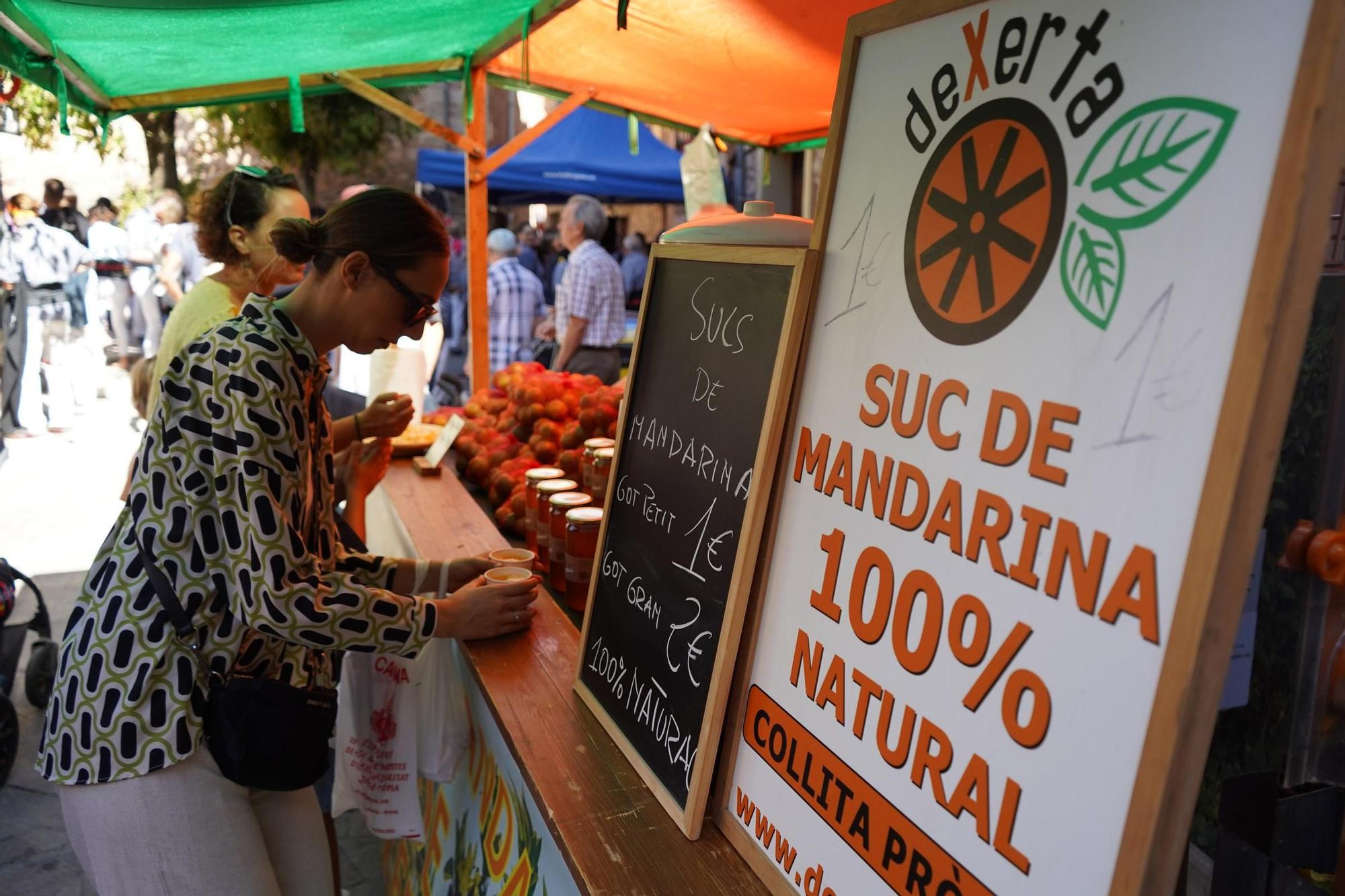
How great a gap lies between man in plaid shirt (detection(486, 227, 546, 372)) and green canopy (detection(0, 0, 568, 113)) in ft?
8.83

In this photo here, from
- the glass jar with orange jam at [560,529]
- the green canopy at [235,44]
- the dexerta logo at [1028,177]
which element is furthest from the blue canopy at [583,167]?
the dexerta logo at [1028,177]

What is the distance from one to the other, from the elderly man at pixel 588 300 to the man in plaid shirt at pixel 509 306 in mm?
867

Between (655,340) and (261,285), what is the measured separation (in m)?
1.46

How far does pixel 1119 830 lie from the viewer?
0.79 metres

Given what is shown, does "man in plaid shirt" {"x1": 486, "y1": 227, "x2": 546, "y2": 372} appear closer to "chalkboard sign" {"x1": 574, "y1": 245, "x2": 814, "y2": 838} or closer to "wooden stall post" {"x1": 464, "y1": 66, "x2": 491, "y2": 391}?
"wooden stall post" {"x1": 464, "y1": 66, "x2": 491, "y2": 391}

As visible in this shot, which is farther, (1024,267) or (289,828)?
(289,828)

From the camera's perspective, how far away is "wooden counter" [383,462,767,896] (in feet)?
4.13

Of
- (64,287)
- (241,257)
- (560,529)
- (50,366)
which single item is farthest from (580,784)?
(64,287)

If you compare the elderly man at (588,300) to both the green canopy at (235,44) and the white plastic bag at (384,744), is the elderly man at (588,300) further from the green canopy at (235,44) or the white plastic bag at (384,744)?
the white plastic bag at (384,744)

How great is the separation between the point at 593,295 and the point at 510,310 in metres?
1.36

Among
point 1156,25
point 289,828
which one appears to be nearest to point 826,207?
point 1156,25

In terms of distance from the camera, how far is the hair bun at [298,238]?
1781mm

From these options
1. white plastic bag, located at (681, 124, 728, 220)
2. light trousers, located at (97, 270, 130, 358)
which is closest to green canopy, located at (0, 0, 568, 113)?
white plastic bag, located at (681, 124, 728, 220)

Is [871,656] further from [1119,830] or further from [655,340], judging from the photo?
[655,340]
